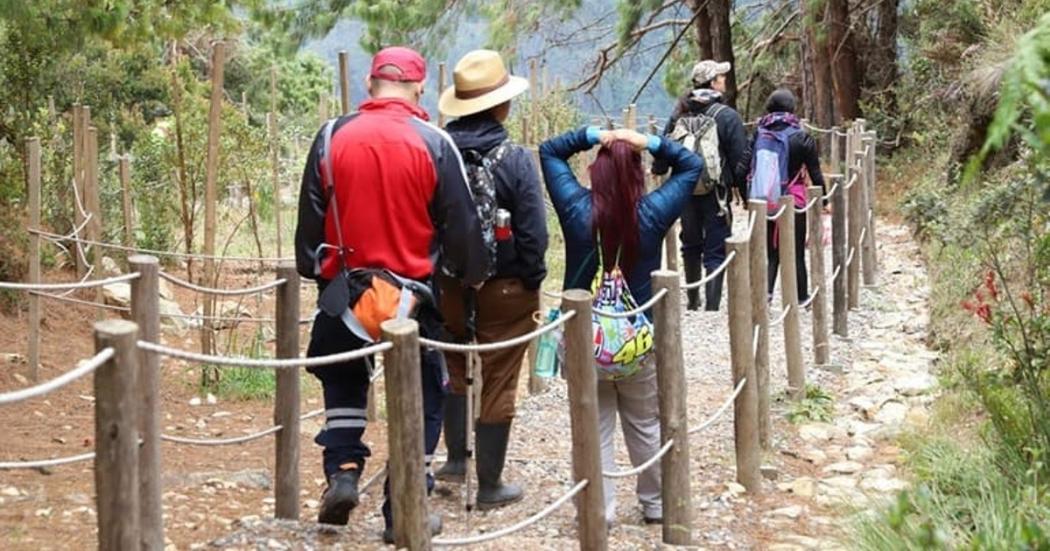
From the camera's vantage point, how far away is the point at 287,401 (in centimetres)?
470

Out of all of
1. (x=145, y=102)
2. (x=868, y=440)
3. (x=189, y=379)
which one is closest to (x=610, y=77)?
(x=145, y=102)

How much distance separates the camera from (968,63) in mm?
12938

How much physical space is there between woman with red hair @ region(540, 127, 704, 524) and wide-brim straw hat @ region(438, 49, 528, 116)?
0.94 feet

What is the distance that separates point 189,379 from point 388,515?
4926mm

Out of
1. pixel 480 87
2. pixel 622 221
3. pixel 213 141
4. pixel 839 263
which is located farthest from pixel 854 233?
pixel 480 87

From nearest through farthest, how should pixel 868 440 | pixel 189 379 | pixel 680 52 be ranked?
pixel 868 440, pixel 189 379, pixel 680 52

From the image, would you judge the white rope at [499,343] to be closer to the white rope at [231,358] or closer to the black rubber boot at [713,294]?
the white rope at [231,358]

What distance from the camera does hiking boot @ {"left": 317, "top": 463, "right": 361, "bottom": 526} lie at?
436 cm

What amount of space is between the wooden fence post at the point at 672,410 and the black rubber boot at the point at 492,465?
579 millimetres

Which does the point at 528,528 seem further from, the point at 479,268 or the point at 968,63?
the point at 968,63

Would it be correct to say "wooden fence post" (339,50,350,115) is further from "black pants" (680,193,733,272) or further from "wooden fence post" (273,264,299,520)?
"black pants" (680,193,733,272)

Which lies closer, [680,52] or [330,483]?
[330,483]

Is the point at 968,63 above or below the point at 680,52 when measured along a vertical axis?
below

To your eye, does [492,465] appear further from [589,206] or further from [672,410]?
[589,206]
